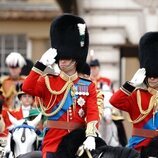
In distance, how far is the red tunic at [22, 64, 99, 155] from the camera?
7.74 metres

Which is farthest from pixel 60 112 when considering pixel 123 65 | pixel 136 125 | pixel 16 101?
pixel 123 65

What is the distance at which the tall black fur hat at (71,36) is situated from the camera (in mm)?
8008

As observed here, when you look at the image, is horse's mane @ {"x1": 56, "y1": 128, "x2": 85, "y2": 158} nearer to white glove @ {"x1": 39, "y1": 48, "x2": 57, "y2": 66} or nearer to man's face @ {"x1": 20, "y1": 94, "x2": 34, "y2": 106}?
white glove @ {"x1": 39, "y1": 48, "x2": 57, "y2": 66}

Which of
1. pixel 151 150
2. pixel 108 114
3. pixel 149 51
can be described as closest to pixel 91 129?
pixel 151 150

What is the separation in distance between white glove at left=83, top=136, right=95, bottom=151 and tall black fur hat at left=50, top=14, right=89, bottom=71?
30.0 inches

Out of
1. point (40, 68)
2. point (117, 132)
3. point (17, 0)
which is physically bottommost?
point (117, 132)

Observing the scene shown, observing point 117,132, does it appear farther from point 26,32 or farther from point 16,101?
point 26,32

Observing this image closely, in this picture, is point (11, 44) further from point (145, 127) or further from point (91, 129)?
point (91, 129)

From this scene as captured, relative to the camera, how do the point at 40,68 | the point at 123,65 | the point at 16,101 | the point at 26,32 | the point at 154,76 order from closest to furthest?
the point at 40,68
the point at 154,76
the point at 16,101
the point at 123,65
the point at 26,32

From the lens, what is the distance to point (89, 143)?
24.3 feet

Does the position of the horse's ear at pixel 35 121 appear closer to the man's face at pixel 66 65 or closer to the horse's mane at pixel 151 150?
the man's face at pixel 66 65

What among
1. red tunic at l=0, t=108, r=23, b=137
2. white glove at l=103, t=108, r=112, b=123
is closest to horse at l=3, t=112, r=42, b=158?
red tunic at l=0, t=108, r=23, b=137

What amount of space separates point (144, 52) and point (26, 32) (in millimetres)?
19301

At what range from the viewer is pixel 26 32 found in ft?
90.7
